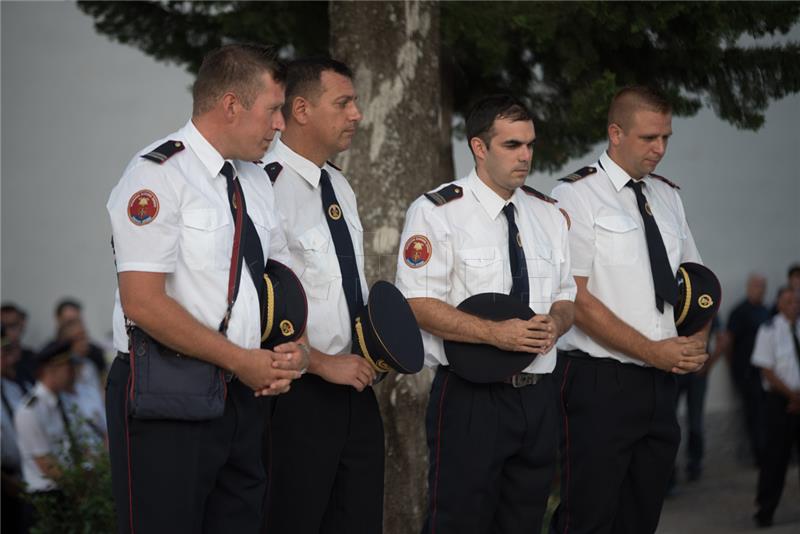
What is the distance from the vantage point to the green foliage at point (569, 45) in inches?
215

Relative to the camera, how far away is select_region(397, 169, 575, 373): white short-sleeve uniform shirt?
3996 mm

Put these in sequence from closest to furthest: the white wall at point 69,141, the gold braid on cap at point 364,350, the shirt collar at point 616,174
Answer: the gold braid on cap at point 364,350 < the shirt collar at point 616,174 < the white wall at point 69,141

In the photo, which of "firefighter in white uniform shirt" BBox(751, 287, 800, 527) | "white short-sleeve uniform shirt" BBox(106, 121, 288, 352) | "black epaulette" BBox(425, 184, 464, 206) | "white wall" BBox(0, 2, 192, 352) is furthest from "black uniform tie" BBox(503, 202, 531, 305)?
"white wall" BBox(0, 2, 192, 352)

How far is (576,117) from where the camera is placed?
18.6 feet

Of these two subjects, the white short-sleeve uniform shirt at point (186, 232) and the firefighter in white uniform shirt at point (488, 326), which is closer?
the white short-sleeve uniform shirt at point (186, 232)

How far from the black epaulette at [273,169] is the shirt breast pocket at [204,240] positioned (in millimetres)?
682

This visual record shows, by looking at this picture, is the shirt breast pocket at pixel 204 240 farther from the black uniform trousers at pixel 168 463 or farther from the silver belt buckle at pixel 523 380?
the silver belt buckle at pixel 523 380

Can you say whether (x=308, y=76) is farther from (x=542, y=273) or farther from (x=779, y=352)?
(x=779, y=352)

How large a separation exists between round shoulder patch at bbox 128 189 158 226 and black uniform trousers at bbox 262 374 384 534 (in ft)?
3.21

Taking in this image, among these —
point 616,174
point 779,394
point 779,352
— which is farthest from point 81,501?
point 779,352

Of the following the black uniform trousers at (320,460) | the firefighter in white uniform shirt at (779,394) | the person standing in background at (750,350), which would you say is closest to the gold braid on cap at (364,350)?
the black uniform trousers at (320,460)

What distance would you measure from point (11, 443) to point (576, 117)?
365cm

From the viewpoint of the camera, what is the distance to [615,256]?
440 centimetres

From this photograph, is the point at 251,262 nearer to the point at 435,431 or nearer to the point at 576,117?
the point at 435,431
